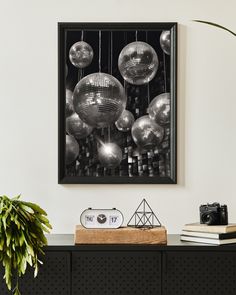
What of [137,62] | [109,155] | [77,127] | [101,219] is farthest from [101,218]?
[137,62]

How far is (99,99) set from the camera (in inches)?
124

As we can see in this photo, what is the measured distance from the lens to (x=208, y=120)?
316 cm

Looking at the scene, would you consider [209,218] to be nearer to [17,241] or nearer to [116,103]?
[116,103]

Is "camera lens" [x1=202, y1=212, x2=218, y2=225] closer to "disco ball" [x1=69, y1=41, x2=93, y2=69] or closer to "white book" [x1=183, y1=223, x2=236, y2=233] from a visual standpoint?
"white book" [x1=183, y1=223, x2=236, y2=233]

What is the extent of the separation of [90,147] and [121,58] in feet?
1.73

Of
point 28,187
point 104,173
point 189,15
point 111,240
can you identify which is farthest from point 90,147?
point 189,15

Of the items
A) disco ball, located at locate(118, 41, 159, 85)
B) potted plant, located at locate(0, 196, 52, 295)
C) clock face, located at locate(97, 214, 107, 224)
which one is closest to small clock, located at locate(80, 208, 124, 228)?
clock face, located at locate(97, 214, 107, 224)

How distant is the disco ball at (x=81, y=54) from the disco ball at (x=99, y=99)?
0.08 meters

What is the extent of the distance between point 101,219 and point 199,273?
1.75 ft

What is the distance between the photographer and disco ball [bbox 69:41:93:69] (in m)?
3.16

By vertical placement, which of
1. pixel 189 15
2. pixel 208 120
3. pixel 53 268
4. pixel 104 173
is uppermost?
pixel 189 15

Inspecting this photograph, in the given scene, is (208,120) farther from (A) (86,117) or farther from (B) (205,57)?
(A) (86,117)

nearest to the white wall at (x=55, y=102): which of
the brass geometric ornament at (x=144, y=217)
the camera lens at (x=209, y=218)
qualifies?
the brass geometric ornament at (x=144, y=217)

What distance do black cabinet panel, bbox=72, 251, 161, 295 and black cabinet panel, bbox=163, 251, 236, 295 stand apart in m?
0.06
